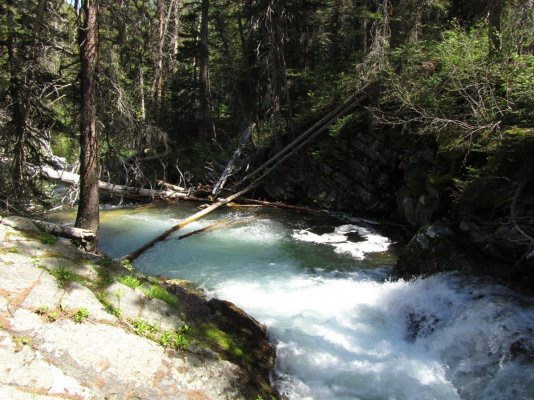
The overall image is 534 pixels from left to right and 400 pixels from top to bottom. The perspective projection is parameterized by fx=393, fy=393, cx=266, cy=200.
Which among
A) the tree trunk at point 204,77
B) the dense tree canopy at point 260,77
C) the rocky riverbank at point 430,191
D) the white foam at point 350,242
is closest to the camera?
the rocky riverbank at point 430,191

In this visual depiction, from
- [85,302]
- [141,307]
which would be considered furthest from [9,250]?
[141,307]

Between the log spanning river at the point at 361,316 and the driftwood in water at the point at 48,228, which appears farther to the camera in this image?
the driftwood in water at the point at 48,228

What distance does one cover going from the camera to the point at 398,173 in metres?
13.3

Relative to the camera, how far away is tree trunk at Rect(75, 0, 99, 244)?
7.73 meters

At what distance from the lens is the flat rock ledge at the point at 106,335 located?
3.96 meters

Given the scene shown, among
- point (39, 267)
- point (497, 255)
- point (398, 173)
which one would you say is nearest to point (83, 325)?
point (39, 267)

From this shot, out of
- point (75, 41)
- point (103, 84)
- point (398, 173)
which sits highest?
point (75, 41)

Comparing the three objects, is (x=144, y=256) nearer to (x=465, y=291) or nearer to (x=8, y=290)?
(x=8, y=290)

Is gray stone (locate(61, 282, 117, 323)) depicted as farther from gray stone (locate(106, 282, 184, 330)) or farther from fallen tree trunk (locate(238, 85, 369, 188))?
fallen tree trunk (locate(238, 85, 369, 188))

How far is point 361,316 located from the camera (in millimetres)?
7691

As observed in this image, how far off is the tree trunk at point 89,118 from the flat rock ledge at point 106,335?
188 centimetres

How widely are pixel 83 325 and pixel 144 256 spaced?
21.3 ft

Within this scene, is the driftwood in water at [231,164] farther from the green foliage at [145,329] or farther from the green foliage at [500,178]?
the green foliage at [145,329]

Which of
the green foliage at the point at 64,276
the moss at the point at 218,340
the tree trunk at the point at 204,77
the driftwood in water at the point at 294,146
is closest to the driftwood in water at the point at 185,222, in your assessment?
the driftwood in water at the point at 294,146
